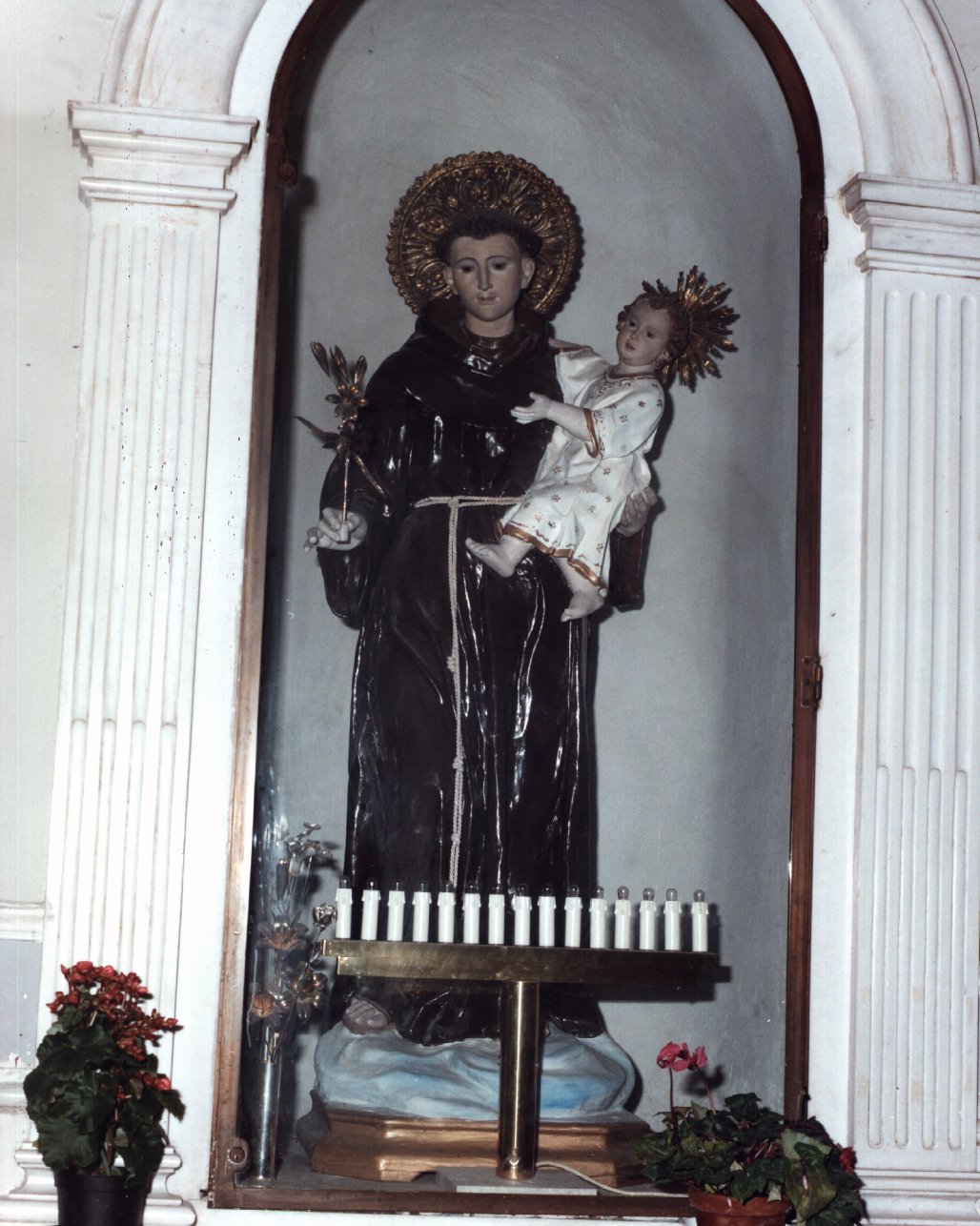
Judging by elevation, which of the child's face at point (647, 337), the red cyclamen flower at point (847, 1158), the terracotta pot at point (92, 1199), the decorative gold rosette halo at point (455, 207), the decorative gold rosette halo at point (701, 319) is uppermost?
the decorative gold rosette halo at point (455, 207)

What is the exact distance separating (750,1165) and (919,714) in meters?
0.90

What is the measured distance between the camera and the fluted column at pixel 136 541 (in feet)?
9.56

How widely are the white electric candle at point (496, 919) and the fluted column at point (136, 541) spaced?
53 centimetres

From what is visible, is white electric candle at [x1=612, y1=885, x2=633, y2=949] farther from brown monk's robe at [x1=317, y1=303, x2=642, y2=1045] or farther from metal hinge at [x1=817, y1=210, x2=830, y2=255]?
metal hinge at [x1=817, y1=210, x2=830, y2=255]

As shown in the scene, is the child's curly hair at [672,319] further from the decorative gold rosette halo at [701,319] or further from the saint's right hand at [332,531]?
the saint's right hand at [332,531]

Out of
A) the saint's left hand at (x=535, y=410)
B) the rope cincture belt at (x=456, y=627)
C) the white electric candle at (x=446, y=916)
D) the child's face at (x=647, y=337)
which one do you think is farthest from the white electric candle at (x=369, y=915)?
the child's face at (x=647, y=337)

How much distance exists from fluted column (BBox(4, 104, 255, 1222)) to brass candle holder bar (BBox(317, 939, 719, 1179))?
36 cm

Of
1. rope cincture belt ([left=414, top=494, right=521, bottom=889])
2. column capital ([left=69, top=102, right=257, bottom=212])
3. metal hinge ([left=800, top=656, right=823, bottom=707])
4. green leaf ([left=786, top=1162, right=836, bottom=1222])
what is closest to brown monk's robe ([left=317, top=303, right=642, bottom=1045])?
rope cincture belt ([left=414, top=494, right=521, bottom=889])

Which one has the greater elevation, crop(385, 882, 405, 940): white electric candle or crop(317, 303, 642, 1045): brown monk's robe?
crop(317, 303, 642, 1045): brown monk's robe

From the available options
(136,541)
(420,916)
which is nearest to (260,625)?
(136,541)

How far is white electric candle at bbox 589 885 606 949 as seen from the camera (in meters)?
3.20

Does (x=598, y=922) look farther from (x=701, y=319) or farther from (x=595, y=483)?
(x=701, y=319)

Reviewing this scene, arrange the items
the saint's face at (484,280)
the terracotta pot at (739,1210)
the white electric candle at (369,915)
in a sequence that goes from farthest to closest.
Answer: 1. the saint's face at (484,280)
2. the white electric candle at (369,915)
3. the terracotta pot at (739,1210)

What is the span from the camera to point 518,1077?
2.95 meters
